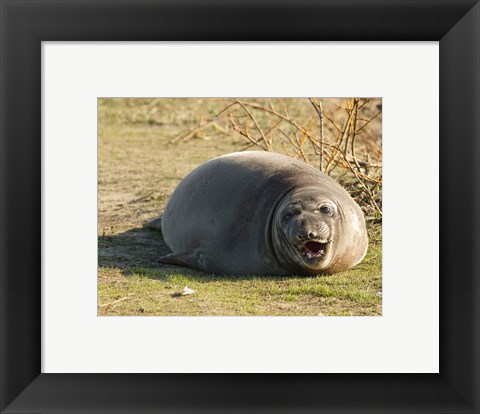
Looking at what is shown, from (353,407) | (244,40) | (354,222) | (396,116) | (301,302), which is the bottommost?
(353,407)

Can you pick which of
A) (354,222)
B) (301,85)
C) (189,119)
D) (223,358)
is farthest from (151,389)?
(189,119)

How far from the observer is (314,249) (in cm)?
709

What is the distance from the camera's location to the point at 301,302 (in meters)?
6.74

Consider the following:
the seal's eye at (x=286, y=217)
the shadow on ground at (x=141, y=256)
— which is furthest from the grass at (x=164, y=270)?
the seal's eye at (x=286, y=217)

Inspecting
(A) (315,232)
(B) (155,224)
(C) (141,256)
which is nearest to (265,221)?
(A) (315,232)

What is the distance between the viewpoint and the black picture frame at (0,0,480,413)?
546 cm

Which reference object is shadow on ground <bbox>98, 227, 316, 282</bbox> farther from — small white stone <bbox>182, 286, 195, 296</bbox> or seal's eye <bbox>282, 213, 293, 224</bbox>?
seal's eye <bbox>282, 213, 293, 224</bbox>

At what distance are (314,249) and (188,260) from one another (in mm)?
1105

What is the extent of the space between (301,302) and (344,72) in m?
1.80

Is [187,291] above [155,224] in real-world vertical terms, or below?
below

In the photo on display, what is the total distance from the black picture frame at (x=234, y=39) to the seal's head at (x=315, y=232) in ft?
4.88

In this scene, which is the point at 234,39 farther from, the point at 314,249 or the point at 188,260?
the point at 188,260

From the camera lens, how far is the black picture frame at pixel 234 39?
5461 millimetres

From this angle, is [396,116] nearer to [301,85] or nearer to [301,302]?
[301,85]
